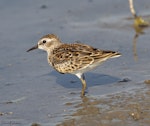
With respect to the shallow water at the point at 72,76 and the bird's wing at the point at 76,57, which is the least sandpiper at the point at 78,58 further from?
the shallow water at the point at 72,76

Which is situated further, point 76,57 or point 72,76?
point 72,76

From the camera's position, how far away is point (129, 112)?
7.90 m

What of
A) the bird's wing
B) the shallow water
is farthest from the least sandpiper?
the shallow water

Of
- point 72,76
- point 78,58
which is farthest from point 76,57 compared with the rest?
point 72,76

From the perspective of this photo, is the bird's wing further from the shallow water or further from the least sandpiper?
the shallow water

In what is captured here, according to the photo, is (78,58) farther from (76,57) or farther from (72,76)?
(72,76)

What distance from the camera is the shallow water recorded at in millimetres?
8195

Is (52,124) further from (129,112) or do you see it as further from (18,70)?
(18,70)

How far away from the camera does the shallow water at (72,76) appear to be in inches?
323

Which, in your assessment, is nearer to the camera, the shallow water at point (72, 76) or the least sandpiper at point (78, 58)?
the shallow water at point (72, 76)

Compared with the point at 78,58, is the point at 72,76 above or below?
below

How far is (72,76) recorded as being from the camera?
10367 mm

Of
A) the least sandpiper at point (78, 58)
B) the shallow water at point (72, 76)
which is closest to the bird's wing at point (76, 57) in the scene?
the least sandpiper at point (78, 58)

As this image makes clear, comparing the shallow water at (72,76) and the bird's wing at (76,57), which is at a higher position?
the bird's wing at (76,57)
